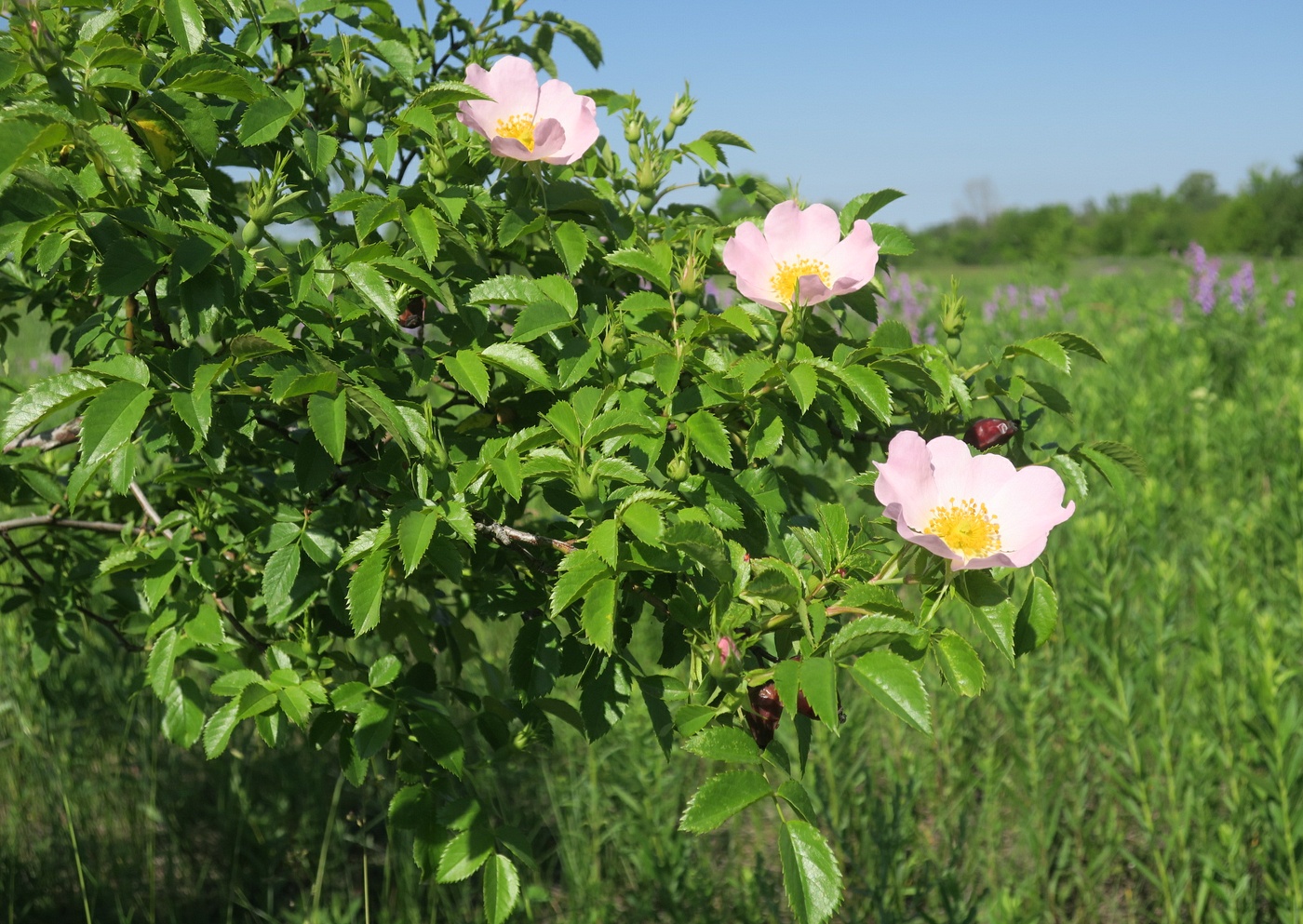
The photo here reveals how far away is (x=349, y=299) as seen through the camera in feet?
3.25

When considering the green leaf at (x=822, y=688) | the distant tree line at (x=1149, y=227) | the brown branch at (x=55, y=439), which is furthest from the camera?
the distant tree line at (x=1149, y=227)

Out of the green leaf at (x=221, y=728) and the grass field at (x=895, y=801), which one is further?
the grass field at (x=895, y=801)

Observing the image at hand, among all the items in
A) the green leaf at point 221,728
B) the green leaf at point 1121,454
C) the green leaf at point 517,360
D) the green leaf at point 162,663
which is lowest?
the green leaf at point 221,728

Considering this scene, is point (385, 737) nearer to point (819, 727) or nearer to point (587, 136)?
point (587, 136)

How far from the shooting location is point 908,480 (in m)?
0.94

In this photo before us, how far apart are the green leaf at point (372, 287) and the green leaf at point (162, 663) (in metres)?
0.50

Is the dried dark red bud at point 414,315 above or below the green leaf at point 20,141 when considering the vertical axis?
below

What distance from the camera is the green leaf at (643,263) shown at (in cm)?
102

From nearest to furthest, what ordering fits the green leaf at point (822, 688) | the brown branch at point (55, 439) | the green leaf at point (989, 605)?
the green leaf at point (822, 688) → the green leaf at point (989, 605) → the brown branch at point (55, 439)

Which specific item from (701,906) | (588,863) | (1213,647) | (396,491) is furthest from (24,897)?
(1213,647)

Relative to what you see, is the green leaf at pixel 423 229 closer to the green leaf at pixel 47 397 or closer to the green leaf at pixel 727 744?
the green leaf at pixel 47 397

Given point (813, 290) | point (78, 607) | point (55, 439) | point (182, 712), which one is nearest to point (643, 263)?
point (813, 290)

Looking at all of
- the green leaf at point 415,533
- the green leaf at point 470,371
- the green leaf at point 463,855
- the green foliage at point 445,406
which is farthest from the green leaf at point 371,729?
the green leaf at point 470,371

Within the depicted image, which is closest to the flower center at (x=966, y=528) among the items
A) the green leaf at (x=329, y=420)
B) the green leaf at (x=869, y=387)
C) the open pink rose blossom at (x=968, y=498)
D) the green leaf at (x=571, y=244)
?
the open pink rose blossom at (x=968, y=498)
